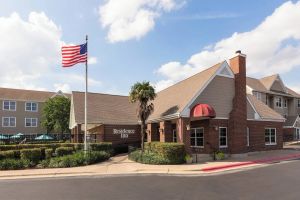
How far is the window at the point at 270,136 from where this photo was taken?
29953 mm

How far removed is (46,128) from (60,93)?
851cm

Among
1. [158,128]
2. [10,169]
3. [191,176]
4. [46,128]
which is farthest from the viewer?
[46,128]

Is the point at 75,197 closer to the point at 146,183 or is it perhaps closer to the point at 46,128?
the point at 146,183

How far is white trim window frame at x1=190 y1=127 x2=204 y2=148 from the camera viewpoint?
25.4 m

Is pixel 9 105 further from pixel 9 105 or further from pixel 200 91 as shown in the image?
pixel 200 91

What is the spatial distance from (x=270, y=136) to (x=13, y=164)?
24.1 m

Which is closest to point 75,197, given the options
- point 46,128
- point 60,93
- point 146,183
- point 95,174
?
point 146,183

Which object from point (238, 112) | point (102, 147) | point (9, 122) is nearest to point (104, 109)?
point (102, 147)

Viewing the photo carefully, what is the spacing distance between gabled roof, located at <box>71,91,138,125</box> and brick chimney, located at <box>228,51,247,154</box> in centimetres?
1215

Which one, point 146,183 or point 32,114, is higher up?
point 32,114

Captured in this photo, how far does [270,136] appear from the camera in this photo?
99.3ft

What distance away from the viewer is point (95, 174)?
A: 17.6 meters

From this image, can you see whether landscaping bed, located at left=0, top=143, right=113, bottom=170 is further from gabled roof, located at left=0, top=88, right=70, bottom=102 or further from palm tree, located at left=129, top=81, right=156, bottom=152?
gabled roof, located at left=0, top=88, right=70, bottom=102

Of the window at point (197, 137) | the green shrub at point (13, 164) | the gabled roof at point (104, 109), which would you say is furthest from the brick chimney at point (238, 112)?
the green shrub at point (13, 164)
